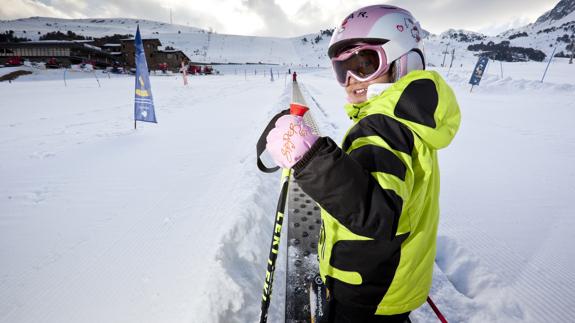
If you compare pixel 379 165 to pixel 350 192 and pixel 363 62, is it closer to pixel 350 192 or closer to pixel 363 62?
pixel 350 192

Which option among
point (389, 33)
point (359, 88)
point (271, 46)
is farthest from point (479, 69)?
point (271, 46)

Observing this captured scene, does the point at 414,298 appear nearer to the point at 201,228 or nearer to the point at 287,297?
the point at 287,297

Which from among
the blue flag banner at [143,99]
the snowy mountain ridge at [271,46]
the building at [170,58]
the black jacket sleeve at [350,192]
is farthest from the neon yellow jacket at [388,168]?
the snowy mountain ridge at [271,46]

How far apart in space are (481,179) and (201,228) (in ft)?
14.7

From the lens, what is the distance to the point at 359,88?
4.87 ft

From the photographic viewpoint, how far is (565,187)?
13.7 feet

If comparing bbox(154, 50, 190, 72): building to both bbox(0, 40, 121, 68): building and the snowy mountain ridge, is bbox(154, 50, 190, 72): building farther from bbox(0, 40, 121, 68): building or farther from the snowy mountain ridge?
the snowy mountain ridge

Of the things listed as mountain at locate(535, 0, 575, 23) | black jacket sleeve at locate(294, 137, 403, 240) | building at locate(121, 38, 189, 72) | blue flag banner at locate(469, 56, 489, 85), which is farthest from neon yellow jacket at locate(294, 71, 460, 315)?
mountain at locate(535, 0, 575, 23)

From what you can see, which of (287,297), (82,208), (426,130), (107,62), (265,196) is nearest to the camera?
(426,130)

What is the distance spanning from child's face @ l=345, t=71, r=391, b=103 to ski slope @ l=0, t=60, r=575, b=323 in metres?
1.62

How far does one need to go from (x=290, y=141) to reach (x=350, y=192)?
292 millimetres

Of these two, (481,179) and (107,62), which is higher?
→ (107,62)

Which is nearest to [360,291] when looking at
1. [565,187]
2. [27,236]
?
[27,236]

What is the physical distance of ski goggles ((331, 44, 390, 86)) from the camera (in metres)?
1.41
